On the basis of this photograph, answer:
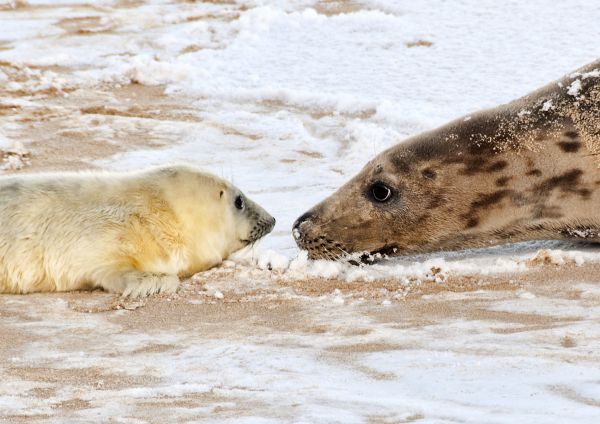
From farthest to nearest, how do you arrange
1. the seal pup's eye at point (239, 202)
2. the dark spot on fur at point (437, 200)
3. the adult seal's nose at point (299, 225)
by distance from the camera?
the seal pup's eye at point (239, 202)
the adult seal's nose at point (299, 225)
the dark spot on fur at point (437, 200)

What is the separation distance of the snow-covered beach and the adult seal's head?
0.14 metres

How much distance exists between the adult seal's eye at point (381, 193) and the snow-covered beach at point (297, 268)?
0.31 metres

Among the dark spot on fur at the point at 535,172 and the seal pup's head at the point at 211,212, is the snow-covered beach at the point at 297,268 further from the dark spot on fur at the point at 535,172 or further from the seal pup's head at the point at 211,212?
the dark spot on fur at the point at 535,172

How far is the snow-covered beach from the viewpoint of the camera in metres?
2.80

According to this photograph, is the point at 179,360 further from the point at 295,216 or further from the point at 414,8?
the point at 414,8

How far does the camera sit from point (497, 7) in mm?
11250

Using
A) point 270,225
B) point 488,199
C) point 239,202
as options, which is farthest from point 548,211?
point 239,202

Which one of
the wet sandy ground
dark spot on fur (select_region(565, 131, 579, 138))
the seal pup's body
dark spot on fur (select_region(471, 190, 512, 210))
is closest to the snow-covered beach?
the wet sandy ground

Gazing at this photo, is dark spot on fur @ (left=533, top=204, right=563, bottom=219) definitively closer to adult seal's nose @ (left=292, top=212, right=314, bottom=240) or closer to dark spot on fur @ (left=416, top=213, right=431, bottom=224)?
dark spot on fur @ (left=416, top=213, right=431, bottom=224)

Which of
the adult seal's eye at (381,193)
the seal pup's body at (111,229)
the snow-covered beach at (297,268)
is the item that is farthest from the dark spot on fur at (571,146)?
the seal pup's body at (111,229)

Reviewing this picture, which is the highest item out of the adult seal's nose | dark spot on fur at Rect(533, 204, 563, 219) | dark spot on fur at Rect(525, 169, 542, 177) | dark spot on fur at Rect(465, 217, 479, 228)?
dark spot on fur at Rect(525, 169, 542, 177)

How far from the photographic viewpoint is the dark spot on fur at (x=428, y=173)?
4.89 m

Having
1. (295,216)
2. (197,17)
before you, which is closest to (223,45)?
(197,17)

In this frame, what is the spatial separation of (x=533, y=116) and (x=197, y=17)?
24.4 ft
